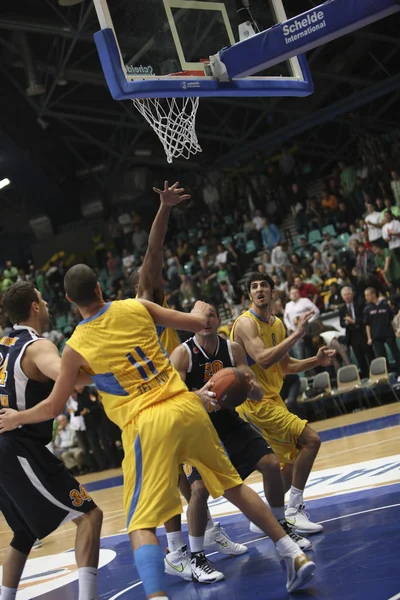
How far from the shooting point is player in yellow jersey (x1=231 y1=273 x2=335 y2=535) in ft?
19.1

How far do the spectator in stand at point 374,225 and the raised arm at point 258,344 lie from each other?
1009 centimetres

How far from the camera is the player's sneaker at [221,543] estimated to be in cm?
567

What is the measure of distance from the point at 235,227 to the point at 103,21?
14170 mm

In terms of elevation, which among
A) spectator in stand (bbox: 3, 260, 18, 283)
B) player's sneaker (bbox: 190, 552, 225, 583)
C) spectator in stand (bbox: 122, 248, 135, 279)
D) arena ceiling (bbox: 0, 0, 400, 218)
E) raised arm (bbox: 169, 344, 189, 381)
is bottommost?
player's sneaker (bbox: 190, 552, 225, 583)

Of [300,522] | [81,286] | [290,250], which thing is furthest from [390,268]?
[81,286]

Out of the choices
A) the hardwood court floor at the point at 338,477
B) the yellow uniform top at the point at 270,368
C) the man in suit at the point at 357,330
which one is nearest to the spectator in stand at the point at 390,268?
the man in suit at the point at 357,330

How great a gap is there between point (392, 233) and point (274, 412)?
9618 mm

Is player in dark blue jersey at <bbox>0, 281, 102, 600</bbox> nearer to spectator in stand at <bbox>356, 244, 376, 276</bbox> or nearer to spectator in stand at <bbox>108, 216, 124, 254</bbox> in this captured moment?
spectator in stand at <bbox>356, 244, 376, 276</bbox>

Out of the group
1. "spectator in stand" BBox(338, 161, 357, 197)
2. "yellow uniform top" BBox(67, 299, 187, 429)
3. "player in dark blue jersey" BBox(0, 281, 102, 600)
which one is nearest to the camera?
"yellow uniform top" BBox(67, 299, 187, 429)

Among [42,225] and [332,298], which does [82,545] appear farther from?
[42,225]

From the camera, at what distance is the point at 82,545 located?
174 inches

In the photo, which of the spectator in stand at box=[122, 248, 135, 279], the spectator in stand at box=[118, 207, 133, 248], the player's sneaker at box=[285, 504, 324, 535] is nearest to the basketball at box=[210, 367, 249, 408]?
the player's sneaker at box=[285, 504, 324, 535]

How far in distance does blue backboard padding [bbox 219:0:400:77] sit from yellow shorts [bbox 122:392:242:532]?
13.9ft

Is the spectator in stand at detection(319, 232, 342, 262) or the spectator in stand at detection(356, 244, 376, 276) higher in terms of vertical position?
the spectator in stand at detection(319, 232, 342, 262)
